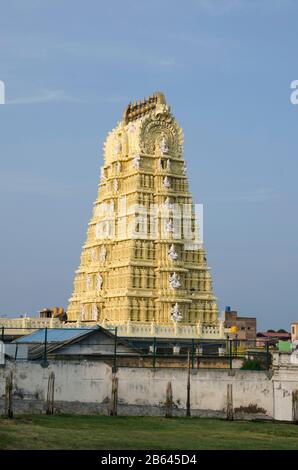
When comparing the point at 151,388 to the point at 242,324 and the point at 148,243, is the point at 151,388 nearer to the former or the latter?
the point at 148,243

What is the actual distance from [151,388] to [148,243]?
126ft

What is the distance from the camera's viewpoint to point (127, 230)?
3334 inches

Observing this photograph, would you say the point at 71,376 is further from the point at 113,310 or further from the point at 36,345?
the point at 113,310

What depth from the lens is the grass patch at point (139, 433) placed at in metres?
30.4

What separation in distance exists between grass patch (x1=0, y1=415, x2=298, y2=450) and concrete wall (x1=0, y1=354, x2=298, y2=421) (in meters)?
2.69

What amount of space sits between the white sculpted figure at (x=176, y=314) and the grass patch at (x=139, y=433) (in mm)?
38501

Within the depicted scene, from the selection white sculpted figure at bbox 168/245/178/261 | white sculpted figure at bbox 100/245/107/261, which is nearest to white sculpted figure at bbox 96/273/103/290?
white sculpted figure at bbox 100/245/107/261

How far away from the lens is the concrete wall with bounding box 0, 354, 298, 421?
150ft

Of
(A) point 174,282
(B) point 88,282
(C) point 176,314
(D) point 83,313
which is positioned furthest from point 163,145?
(D) point 83,313

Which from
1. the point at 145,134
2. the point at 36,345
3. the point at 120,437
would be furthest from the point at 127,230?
the point at 120,437

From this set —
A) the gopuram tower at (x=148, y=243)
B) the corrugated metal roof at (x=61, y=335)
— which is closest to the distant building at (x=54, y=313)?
the gopuram tower at (x=148, y=243)

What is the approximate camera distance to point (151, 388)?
46969 millimetres

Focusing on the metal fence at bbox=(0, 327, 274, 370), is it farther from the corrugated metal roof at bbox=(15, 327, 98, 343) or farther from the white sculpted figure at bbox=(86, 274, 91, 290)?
the white sculpted figure at bbox=(86, 274, 91, 290)

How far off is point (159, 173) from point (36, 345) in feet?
124
